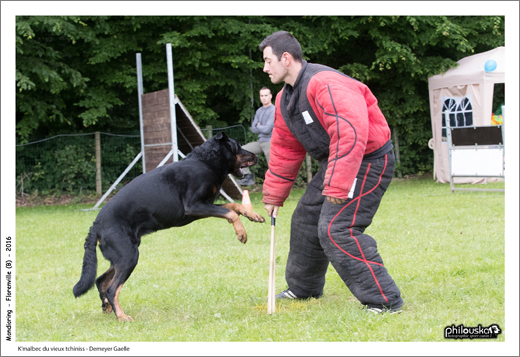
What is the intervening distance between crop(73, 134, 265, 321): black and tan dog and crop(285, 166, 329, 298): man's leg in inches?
12.1

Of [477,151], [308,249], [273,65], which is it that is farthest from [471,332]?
[477,151]

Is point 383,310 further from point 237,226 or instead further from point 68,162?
point 68,162

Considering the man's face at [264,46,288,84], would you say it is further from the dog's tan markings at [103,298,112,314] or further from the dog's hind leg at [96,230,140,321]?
the dog's tan markings at [103,298,112,314]

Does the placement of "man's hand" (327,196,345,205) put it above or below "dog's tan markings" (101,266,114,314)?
above

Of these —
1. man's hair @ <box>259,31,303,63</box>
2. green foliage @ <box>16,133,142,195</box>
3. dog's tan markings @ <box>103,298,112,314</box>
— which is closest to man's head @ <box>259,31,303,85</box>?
man's hair @ <box>259,31,303,63</box>

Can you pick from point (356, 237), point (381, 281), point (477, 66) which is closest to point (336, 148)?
point (356, 237)

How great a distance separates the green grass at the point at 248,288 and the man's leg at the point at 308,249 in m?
0.15

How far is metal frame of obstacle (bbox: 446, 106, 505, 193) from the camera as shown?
11.0 m

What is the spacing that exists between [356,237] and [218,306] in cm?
129

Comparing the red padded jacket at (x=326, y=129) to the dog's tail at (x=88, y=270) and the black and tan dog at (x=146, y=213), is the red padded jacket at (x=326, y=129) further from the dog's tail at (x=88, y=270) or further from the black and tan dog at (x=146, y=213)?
the dog's tail at (x=88, y=270)

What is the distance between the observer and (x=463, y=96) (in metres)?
14.0

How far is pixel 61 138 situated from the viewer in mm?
13008

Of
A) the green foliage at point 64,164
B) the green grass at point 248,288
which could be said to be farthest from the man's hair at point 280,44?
the green foliage at point 64,164

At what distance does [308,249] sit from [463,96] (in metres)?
11.4
